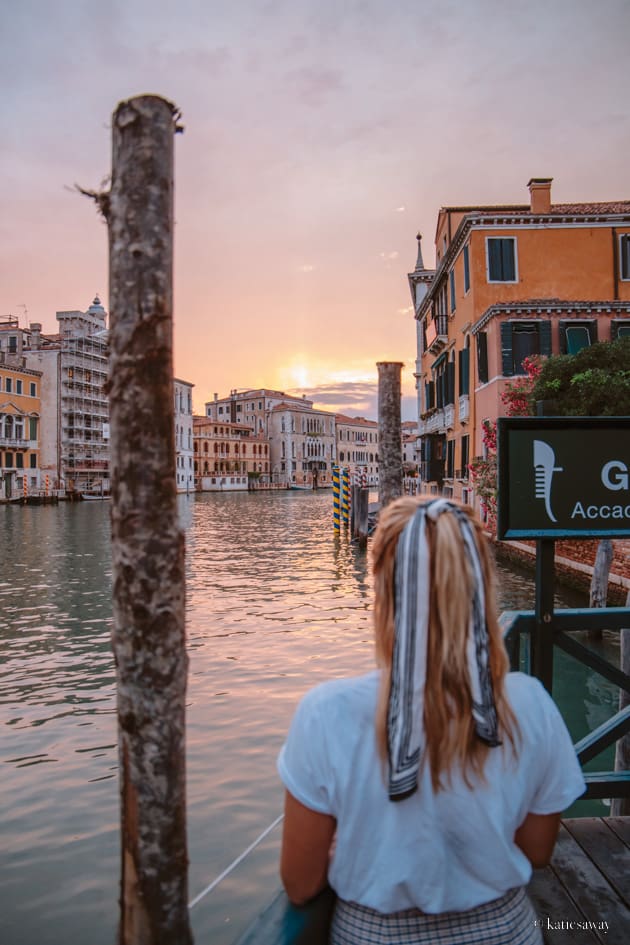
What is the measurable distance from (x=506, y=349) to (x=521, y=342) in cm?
42

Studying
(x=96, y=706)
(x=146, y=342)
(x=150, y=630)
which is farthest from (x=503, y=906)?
(x=96, y=706)

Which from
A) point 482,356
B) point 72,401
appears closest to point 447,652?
point 482,356

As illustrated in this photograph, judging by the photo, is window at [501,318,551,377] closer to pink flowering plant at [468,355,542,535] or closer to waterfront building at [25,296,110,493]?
pink flowering plant at [468,355,542,535]

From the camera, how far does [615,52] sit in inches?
434

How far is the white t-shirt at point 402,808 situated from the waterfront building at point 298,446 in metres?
95.9

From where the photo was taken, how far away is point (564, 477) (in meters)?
2.83

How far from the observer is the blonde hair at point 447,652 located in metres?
1.33

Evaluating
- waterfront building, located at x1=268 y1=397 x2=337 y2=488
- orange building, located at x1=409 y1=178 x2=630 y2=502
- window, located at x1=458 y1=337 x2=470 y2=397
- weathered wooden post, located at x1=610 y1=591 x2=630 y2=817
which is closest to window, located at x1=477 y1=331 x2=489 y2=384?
orange building, located at x1=409 y1=178 x2=630 y2=502

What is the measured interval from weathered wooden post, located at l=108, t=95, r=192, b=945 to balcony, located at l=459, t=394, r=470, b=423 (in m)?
19.0

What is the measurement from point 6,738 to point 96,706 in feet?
3.20

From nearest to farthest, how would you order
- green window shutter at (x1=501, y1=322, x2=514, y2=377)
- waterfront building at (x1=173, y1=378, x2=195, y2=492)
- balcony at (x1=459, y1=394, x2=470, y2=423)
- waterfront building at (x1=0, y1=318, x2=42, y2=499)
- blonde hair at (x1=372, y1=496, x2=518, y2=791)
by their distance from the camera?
blonde hair at (x1=372, y1=496, x2=518, y2=791) < green window shutter at (x1=501, y1=322, x2=514, y2=377) < balcony at (x1=459, y1=394, x2=470, y2=423) < waterfront building at (x1=0, y1=318, x2=42, y2=499) < waterfront building at (x1=173, y1=378, x2=195, y2=492)

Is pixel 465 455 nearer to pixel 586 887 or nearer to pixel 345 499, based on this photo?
pixel 345 499

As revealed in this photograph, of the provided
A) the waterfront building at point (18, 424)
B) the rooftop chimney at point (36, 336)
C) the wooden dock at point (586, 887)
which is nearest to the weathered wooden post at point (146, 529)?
the wooden dock at point (586, 887)

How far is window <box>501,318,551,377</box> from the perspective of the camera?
17.8 metres
